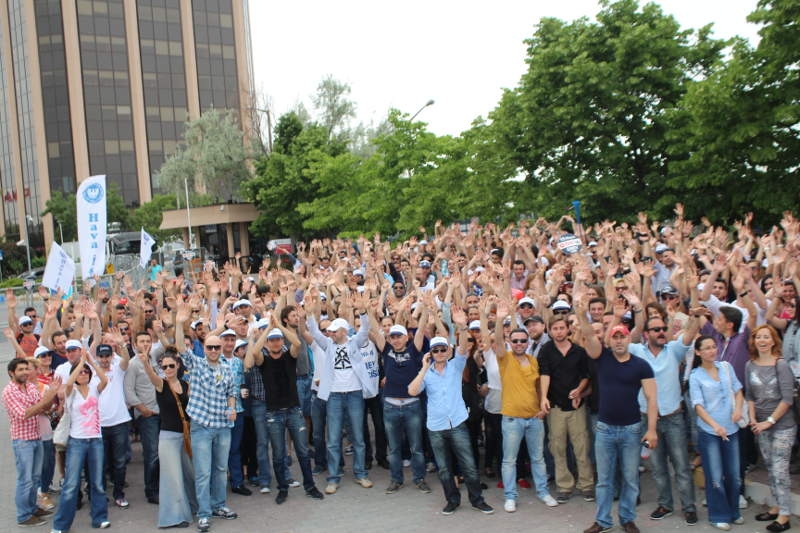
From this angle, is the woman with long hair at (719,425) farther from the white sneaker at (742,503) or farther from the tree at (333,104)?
the tree at (333,104)

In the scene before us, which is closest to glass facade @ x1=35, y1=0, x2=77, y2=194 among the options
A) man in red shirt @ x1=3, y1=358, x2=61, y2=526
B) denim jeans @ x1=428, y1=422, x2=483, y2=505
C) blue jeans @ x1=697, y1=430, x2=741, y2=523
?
man in red shirt @ x1=3, y1=358, x2=61, y2=526

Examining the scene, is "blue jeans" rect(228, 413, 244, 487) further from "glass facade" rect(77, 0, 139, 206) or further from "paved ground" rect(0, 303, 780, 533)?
"glass facade" rect(77, 0, 139, 206)

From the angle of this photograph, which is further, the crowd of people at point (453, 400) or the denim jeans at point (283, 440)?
the denim jeans at point (283, 440)

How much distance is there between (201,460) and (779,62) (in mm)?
16862

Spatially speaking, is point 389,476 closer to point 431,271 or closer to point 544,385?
point 544,385

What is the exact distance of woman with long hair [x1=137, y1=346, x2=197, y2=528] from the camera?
25.0 feet

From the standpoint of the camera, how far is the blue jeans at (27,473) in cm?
773

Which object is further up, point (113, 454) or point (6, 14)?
point (6, 14)

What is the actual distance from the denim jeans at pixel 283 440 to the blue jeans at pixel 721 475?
4.05 meters

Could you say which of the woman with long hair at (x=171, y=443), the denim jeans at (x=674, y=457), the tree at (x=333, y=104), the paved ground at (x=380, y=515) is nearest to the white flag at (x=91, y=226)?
the paved ground at (x=380, y=515)

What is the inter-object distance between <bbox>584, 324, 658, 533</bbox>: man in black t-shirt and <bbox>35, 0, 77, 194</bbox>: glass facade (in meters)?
83.8

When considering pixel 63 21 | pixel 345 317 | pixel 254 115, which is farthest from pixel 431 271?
pixel 63 21

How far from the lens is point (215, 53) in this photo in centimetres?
8669

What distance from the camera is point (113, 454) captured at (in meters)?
8.18
